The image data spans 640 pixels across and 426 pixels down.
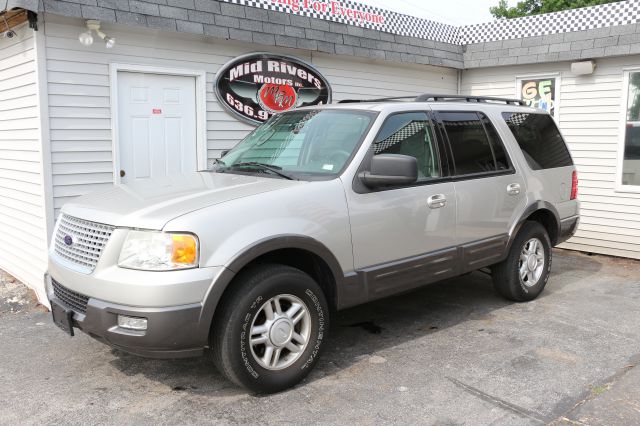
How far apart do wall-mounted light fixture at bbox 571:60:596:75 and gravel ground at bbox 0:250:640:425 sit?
387 cm

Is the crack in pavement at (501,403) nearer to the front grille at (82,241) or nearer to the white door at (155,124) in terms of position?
the front grille at (82,241)

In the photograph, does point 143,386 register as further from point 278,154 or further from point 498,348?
point 498,348

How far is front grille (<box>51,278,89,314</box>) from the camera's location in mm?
3615

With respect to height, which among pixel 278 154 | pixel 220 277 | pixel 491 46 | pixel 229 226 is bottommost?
pixel 220 277

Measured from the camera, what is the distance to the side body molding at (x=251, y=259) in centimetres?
343

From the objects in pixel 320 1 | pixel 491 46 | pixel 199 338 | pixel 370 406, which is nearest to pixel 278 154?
pixel 199 338

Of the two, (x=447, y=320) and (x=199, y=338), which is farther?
(x=447, y=320)

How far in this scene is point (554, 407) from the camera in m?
3.67

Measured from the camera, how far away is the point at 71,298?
372cm

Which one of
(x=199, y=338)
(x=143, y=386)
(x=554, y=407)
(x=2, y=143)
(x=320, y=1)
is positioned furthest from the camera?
(x=320, y=1)

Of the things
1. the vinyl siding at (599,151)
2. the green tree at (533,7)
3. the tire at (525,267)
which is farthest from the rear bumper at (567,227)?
the green tree at (533,7)

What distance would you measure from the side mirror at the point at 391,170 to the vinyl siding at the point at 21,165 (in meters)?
3.46

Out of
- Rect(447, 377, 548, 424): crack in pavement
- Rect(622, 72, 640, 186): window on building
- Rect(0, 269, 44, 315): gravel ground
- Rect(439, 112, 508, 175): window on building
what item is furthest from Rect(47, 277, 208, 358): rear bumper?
Rect(622, 72, 640, 186): window on building

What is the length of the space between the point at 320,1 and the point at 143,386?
5500mm
